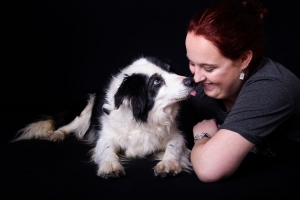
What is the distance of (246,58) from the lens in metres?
2.72

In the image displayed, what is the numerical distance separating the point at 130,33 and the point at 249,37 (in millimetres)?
2402

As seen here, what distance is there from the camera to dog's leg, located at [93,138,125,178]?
286 cm

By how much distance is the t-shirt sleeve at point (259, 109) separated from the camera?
2.56 metres

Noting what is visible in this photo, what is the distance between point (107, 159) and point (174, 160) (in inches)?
19.3

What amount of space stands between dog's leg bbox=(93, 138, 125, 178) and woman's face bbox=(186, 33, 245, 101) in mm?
827

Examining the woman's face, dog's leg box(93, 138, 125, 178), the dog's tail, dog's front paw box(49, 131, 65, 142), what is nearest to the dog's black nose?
the woman's face

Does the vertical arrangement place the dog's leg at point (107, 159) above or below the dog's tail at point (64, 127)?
above

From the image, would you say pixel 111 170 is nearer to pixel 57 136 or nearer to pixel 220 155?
pixel 220 155

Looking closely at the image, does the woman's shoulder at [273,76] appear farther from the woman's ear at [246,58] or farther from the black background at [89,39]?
the black background at [89,39]

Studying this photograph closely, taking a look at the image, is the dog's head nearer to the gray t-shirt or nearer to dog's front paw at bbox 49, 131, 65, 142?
the gray t-shirt

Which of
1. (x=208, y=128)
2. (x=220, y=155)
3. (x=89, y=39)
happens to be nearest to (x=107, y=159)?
(x=208, y=128)

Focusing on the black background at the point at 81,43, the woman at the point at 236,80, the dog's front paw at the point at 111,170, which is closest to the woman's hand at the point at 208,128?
the woman at the point at 236,80

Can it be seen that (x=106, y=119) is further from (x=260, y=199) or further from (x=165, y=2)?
(x=165, y=2)

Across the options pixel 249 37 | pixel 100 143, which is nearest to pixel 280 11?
pixel 249 37
